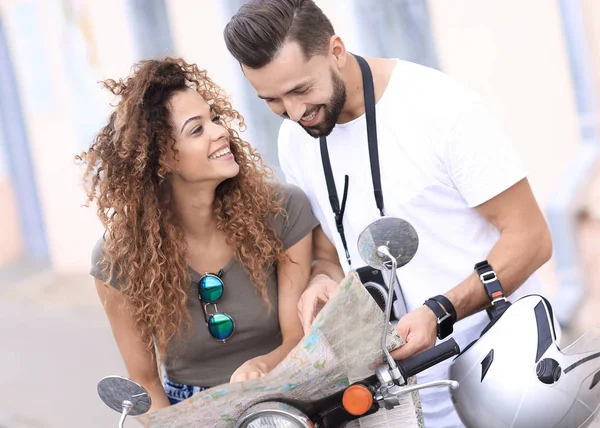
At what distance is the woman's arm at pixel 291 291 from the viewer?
2749 mm

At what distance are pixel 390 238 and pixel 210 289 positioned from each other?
2.91 feet

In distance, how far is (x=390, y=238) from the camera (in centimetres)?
199

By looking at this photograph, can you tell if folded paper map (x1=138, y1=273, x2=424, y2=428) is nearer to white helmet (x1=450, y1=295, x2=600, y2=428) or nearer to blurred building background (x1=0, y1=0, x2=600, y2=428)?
white helmet (x1=450, y1=295, x2=600, y2=428)

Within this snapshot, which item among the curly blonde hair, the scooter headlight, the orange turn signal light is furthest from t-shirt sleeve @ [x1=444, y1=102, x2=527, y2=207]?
the scooter headlight

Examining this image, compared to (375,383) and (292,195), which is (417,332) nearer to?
(375,383)

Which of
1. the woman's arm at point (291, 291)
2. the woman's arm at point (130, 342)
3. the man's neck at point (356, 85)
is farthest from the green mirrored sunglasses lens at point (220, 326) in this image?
the man's neck at point (356, 85)

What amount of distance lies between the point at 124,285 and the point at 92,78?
22.2 feet

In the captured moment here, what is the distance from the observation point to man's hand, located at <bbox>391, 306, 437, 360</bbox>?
6.81 ft

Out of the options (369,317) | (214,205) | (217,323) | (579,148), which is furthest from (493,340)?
(579,148)

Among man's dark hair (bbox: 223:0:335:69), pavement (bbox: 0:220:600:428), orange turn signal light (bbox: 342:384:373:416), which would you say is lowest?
pavement (bbox: 0:220:600:428)

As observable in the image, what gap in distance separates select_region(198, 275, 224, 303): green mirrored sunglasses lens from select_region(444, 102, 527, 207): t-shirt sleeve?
0.76m

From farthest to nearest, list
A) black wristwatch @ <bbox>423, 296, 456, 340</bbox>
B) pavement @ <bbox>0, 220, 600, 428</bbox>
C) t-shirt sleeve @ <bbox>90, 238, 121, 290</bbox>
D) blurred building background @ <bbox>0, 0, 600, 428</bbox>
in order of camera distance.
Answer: pavement @ <bbox>0, 220, 600, 428</bbox>
blurred building background @ <bbox>0, 0, 600, 428</bbox>
t-shirt sleeve @ <bbox>90, 238, 121, 290</bbox>
black wristwatch @ <bbox>423, 296, 456, 340</bbox>

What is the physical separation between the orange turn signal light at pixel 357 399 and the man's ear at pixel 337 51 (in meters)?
1.14

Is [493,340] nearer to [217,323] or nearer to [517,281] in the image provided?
[517,281]
